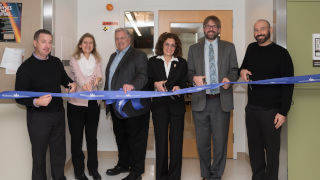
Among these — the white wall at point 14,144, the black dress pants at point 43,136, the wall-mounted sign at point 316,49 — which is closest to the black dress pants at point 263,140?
the wall-mounted sign at point 316,49

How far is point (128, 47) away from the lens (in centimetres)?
332

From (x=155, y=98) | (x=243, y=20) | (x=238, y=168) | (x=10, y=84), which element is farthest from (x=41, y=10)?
(x=238, y=168)

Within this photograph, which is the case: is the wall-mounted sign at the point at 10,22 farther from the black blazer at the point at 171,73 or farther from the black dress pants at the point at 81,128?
the black blazer at the point at 171,73

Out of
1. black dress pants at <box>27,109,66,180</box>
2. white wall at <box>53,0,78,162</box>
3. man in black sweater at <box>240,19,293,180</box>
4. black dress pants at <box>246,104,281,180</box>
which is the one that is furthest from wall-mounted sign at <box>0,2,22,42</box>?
black dress pants at <box>246,104,281,180</box>

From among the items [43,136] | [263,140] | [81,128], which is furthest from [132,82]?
[263,140]

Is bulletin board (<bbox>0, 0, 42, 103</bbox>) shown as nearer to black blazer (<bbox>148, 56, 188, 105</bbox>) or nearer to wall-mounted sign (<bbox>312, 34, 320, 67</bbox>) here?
black blazer (<bbox>148, 56, 188, 105</bbox>)

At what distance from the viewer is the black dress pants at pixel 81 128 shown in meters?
3.30

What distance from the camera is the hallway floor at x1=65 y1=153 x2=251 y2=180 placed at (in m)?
3.70

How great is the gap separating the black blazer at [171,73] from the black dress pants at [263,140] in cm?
77

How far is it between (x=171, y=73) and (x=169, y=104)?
0.34m

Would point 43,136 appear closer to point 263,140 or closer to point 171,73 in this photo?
→ point 171,73

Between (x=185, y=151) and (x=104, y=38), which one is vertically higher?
(x=104, y=38)

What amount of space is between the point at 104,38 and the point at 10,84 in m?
1.88

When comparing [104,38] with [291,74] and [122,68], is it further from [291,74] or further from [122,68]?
[291,74]
